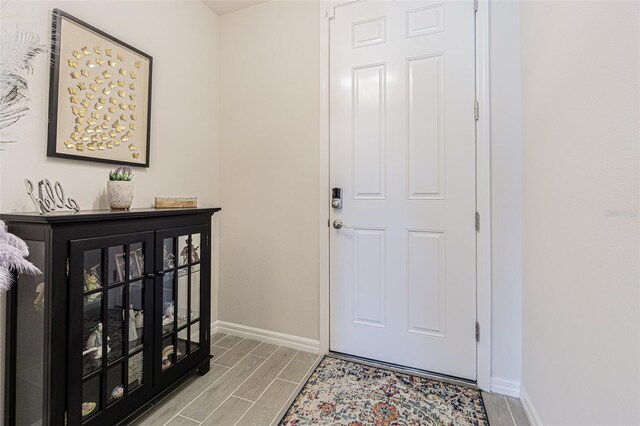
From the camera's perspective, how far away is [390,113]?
1948 mm

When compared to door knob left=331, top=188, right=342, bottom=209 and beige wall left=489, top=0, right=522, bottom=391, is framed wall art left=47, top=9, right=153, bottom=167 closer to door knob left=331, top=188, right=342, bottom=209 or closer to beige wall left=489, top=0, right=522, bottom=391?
door knob left=331, top=188, right=342, bottom=209

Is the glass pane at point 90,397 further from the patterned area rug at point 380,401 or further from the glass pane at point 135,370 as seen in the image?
the patterned area rug at point 380,401

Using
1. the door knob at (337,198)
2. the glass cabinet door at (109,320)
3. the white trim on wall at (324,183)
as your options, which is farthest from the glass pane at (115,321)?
the door knob at (337,198)

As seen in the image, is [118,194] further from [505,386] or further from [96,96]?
[505,386]

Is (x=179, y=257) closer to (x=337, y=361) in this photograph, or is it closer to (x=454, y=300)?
(x=337, y=361)

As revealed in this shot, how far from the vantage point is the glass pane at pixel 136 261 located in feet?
4.69

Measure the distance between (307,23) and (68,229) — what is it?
2.00 meters

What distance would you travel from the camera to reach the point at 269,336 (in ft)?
7.67

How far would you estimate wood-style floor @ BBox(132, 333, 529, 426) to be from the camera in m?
1.50

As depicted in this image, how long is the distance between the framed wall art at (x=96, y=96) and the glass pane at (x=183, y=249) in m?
0.59

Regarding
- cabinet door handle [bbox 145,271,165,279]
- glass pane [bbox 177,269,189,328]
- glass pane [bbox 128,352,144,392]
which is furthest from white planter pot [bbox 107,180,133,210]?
glass pane [bbox 128,352,144,392]

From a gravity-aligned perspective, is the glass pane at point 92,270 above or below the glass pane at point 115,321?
above

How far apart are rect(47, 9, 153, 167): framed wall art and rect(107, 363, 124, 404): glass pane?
107cm

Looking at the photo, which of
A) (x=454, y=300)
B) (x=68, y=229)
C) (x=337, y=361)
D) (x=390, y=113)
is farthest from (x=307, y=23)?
(x=337, y=361)
